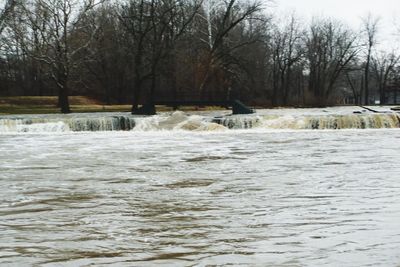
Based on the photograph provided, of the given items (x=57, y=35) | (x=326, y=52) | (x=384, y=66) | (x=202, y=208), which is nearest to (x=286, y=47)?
(x=326, y=52)

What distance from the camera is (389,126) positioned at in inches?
1026

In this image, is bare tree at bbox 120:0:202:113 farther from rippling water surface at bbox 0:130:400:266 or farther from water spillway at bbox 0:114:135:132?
rippling water surface at bbox 0:130:400:266

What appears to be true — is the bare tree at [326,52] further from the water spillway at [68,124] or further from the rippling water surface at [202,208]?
the rippling water surface at [202,208]

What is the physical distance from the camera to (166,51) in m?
38.8

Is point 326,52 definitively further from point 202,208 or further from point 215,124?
point 202,208

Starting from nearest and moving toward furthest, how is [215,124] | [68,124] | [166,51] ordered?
[215,124] < [68,124] < [166,51]

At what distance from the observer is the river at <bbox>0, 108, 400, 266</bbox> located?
559 centimetres

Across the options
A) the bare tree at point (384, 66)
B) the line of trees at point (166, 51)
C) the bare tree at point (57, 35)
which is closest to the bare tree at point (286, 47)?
the line of trees at point (166, 51)

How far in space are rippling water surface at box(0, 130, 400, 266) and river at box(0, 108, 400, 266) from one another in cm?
2

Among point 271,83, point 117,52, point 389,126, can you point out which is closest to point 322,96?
point 271,83

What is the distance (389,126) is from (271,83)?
39324mm

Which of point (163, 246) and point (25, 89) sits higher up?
point (25, 89)

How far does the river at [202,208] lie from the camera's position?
5594mm

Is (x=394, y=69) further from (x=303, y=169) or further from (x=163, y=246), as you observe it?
(x=163, y=246)
